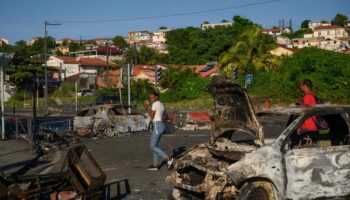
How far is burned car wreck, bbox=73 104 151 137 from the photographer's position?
1888 cm

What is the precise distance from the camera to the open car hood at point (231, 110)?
7.48 meters

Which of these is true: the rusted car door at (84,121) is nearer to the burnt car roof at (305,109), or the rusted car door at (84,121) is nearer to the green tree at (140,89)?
the burnt car roof at (305,109)

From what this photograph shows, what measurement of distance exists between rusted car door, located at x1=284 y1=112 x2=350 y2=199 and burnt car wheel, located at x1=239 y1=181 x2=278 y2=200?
217 mm

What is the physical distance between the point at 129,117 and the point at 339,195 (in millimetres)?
13660

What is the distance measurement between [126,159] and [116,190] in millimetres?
4313

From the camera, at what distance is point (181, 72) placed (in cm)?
5153

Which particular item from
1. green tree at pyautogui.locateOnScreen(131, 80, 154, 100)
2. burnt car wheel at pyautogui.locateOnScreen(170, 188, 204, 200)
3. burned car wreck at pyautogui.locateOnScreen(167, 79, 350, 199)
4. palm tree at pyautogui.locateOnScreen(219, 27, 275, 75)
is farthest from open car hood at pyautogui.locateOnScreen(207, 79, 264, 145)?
green tree at pyautogui.locateOnScreen(131, 80, 154, 100)

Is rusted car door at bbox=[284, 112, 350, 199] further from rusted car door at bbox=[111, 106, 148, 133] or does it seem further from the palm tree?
the palm tree

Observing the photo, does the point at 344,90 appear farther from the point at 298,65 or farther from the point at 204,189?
the point at 204,189

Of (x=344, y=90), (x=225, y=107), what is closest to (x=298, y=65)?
(x=344, y=90)

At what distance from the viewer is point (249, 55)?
4906cm

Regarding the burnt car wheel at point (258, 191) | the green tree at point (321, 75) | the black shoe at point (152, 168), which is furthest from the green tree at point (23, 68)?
the burnt car wheel at point (258, 191)

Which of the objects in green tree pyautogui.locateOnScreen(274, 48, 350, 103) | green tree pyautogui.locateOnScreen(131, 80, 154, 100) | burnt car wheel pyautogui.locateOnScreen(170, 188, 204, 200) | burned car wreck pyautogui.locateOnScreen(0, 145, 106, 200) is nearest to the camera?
burned car wreck pyautogui.locateOnScreen(0, 145, 106, 200)

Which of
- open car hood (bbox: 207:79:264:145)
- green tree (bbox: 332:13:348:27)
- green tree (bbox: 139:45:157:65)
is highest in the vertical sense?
green tree (bbox: 332:13:348:27)
